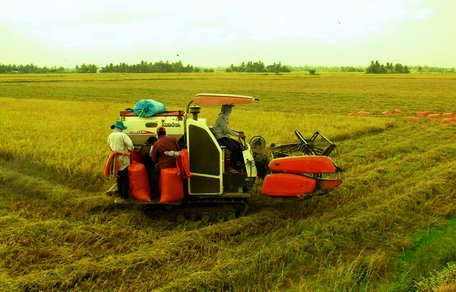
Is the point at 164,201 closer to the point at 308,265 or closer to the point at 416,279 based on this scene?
the point at 308,265

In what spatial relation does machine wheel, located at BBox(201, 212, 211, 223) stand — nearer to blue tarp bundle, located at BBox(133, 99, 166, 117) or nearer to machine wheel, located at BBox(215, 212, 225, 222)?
machine wheel, located at BBox(215, 212, 225, 222)

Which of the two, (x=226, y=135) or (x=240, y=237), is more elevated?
(x=226, y=135)

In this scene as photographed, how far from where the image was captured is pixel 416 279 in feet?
16.4

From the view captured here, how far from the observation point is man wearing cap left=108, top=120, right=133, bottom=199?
692 centimetres

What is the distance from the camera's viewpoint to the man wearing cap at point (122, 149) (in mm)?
6918

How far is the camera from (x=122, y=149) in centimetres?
696

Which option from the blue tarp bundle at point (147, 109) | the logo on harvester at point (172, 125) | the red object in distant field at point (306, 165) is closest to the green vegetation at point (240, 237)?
the red object in distant field at point (306, 165)

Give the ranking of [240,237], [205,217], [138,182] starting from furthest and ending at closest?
[205,217]
[138,182]
[240,237]

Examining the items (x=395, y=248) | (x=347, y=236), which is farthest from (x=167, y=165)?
(x=395, y=248)

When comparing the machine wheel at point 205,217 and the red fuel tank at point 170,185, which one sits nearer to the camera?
the red fuel tank at point 170,185

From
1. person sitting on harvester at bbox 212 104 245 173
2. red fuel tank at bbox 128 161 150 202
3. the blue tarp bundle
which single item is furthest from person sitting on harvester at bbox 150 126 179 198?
person sitting on harvester at bbox 212 104 245 173

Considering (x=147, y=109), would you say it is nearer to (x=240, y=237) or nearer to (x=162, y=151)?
(x=162, y=151)

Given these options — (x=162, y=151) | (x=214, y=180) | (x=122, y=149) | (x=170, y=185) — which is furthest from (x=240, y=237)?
(x=122, y=149)

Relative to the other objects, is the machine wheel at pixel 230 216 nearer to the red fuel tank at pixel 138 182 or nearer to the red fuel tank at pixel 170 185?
the red fuel tank at pixel 170 185
